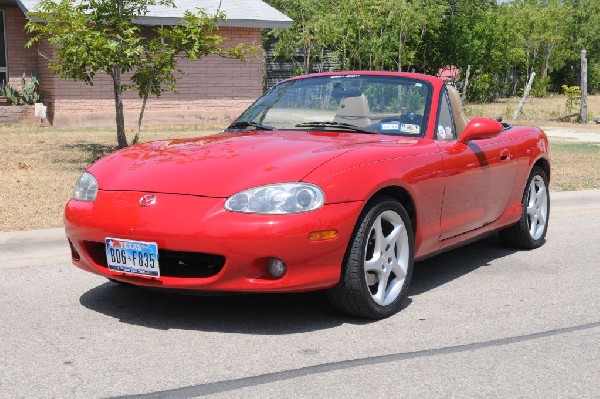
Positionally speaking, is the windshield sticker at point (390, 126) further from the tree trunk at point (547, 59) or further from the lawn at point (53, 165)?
the tree trunk at point (547, 59)

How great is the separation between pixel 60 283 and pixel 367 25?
73.1 feet

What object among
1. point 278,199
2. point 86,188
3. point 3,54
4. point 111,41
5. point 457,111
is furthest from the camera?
point 3,54

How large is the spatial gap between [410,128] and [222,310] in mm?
1813

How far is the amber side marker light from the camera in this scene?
486 centimetres

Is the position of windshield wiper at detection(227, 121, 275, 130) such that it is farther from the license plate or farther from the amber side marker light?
the license plate

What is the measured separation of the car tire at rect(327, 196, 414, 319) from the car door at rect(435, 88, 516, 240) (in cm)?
59

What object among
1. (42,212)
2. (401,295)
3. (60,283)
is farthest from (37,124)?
(401,295)

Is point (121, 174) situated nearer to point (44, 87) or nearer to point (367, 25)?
point (44, 87)

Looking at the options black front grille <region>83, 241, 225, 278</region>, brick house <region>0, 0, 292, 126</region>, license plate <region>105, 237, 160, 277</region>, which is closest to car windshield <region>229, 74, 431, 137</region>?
black front grille <region>83, 241, 225, 278</region>

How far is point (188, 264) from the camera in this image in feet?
16.6

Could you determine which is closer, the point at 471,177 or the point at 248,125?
the point at 471,177

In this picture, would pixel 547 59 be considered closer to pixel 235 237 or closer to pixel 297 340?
pixel 297 340

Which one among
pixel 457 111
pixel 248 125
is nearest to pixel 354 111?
pixel 248 125

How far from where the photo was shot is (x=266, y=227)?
188 inches
